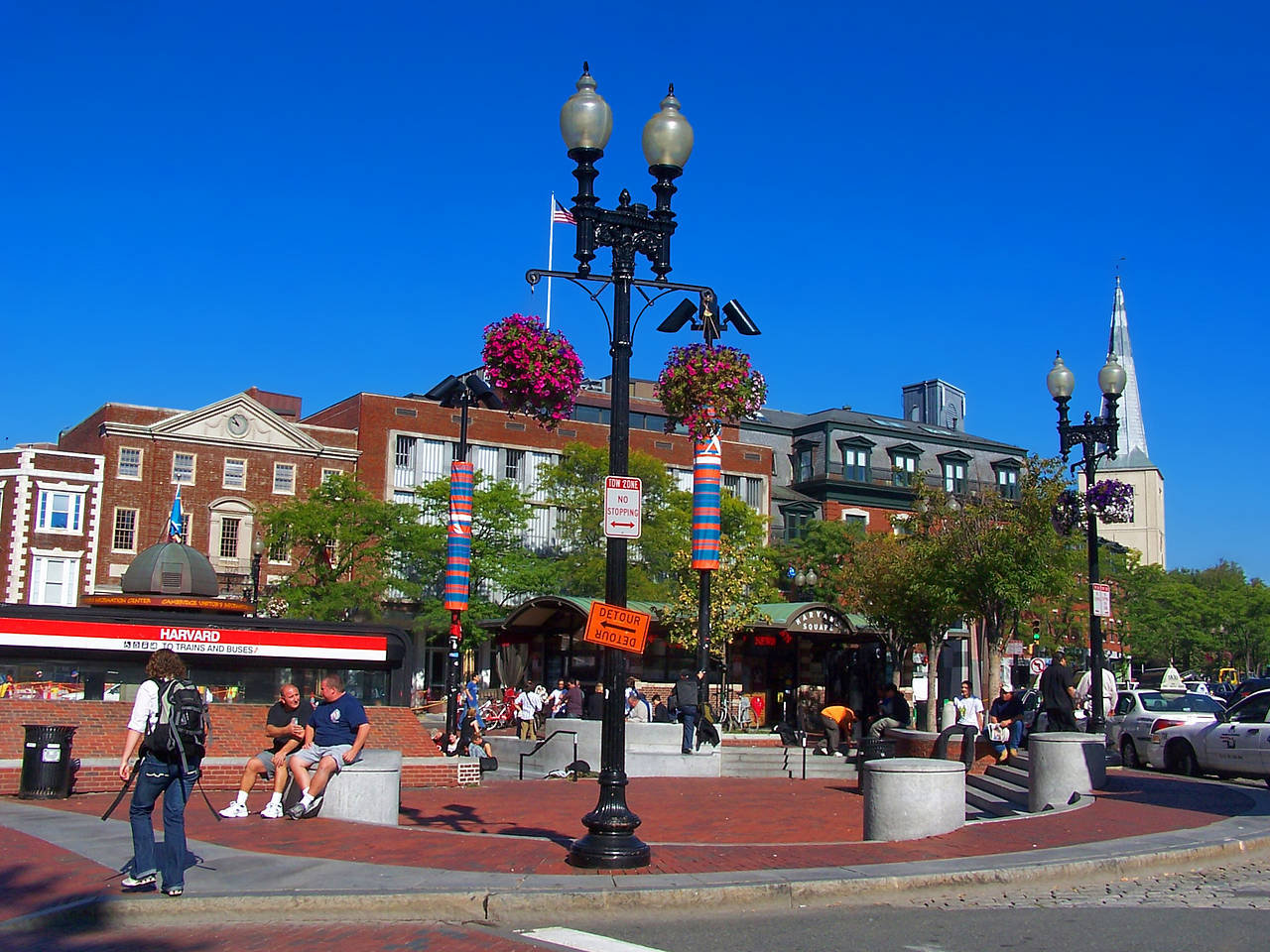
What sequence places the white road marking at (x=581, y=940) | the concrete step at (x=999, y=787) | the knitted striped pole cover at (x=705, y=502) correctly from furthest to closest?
the knitted striped pole cover at (x=705, y=502) → the concrete step at (x=999, y=787) → the white road marking at (x=581, y=940)

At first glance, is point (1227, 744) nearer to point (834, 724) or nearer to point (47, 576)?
point (834, 724)

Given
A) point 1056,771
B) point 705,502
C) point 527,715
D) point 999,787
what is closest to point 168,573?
point 527,715

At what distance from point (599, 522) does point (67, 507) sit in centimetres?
2211

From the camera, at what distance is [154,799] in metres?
8.40

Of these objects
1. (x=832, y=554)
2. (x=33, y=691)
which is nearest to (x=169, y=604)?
(x=33, y=691)

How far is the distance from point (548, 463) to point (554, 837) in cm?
4716

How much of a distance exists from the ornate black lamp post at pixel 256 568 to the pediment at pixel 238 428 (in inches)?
174

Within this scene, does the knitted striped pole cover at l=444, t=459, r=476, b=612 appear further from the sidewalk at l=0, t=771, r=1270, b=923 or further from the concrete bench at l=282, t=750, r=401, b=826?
the concrete bench at l=282, t=750, r=401, b=826

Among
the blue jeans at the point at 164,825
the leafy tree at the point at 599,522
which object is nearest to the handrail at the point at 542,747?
the blue jeans at the point at 164,825

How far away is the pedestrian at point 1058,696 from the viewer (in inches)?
710

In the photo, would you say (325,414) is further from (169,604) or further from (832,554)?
(169,604)

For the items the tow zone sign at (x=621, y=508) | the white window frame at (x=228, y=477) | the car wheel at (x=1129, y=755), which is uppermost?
the white window frame at (x=228, y=477)

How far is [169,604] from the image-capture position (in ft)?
102

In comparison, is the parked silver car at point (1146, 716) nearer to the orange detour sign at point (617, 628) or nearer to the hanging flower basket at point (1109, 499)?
the hanging flower basket at point (1109, 499)
